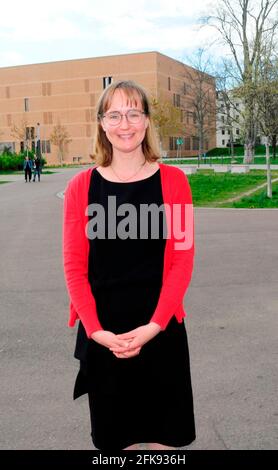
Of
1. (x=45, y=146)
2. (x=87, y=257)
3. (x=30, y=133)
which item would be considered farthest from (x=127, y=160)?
(x=45, y=146)

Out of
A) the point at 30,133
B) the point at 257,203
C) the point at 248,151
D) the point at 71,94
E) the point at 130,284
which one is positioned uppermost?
the point at 71,94

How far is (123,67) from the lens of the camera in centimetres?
8069

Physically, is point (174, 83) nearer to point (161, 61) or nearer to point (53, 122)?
point (161, 61)

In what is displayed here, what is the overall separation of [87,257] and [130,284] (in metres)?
0.24

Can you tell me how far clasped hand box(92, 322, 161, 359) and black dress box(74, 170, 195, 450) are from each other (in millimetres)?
61

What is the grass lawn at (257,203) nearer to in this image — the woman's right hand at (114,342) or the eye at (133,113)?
the eye at (133,113)

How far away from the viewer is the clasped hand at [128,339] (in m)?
2.22

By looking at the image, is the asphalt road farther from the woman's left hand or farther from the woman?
the woman's left hand

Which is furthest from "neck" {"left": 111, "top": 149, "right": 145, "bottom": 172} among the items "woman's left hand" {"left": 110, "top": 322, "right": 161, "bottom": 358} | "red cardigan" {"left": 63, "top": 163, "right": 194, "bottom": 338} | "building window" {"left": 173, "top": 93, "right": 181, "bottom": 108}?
"building window" {"left": 173, "top": 93, "right": 181, "bottom": 108}

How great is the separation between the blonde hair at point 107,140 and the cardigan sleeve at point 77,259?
227 mm

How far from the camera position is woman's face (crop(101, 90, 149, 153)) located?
2385mm

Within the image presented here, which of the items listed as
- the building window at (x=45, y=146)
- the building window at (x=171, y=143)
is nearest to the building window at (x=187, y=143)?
the building window at (x=171, y=143)

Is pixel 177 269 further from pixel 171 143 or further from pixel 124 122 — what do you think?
pixel 171 143

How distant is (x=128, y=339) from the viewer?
2.22 metres
